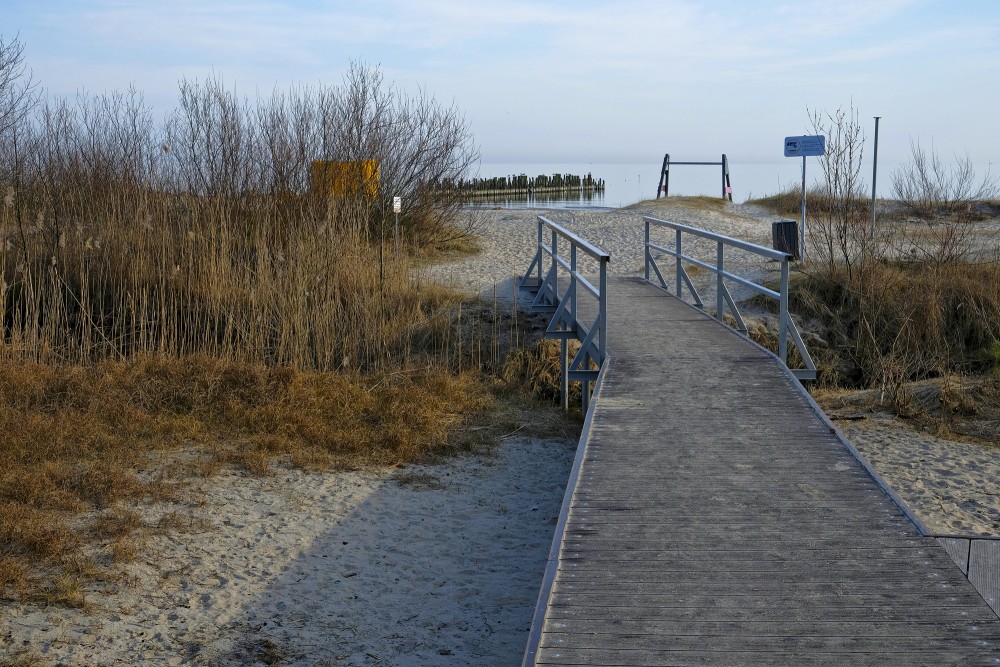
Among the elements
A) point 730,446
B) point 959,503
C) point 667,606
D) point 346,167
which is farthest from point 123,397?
point 346,167

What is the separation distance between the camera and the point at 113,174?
1333cm

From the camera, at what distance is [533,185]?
1946 inches

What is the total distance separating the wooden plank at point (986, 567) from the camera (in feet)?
16.3

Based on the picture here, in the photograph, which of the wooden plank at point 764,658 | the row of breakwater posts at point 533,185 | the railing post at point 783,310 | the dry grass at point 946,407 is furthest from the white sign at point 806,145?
the row of breakwater posts at point 533,185

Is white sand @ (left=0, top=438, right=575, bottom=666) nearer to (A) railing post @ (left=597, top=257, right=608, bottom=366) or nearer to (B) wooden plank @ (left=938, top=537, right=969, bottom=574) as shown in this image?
(A) railing post @ (left=597, top=257, right=608, bottom=366)

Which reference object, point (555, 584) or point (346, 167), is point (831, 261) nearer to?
point (346, 167)

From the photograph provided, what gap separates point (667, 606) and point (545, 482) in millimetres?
3761

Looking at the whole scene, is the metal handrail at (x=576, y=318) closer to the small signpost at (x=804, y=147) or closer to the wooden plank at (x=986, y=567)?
the wooden plank at (x=986, y=567)

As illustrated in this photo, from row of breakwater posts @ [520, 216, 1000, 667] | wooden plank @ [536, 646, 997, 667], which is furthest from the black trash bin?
wooden plank @ [536, 646, 997, 667]

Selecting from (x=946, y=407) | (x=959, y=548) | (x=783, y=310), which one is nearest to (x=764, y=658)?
(x=959, y=548)

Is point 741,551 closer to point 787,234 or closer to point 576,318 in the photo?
point 576,318

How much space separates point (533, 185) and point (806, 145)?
3370 cm

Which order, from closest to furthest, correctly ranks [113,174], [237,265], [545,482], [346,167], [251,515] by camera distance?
[251,515] → [545,482] → [237,265] → [113,174] → [346,167]

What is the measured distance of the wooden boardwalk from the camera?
12.6 ft
